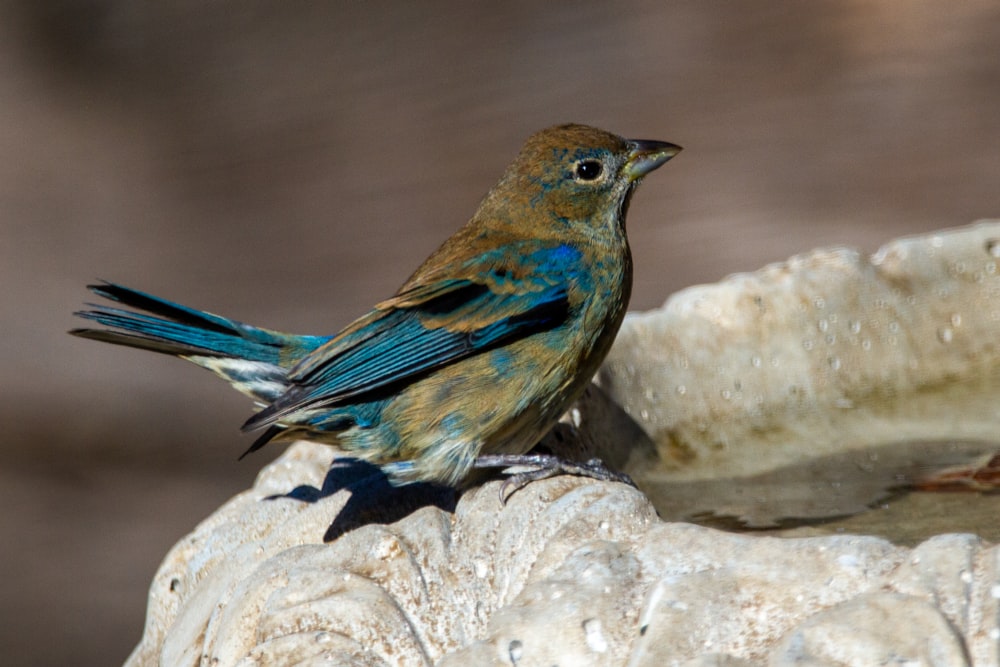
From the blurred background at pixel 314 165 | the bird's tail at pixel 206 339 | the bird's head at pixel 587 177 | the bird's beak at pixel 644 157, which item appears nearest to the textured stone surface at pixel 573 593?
the bird's tail at pixel 206 339

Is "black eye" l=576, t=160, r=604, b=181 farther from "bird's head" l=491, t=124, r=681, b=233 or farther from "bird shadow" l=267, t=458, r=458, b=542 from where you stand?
"bird shadow" l=267, t=458, r=458, b=542

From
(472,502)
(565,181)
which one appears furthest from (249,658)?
(565,181)

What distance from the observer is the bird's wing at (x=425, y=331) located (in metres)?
3.26

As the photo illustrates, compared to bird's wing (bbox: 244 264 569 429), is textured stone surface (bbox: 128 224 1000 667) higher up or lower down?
lower down

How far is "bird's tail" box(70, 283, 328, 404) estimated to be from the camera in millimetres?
3207

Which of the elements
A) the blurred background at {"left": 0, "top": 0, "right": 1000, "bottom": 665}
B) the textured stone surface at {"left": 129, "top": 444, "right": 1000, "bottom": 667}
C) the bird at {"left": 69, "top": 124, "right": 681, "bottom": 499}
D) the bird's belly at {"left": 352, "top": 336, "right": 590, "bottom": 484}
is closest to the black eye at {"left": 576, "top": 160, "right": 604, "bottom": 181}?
→ the bird at {"left": 69, "top": 124, "right": 681, "bottom": 499}

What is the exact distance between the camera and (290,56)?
6.41m

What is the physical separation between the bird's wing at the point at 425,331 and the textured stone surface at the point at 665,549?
0.87 ft

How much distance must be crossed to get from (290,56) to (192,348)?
3382 mm

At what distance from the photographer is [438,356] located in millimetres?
3332

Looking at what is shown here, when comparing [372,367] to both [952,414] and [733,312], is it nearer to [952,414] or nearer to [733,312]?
[733,312]

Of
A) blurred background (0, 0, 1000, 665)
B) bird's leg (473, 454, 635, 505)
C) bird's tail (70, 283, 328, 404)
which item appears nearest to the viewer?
bird's leg (473, 454, 635, 505)

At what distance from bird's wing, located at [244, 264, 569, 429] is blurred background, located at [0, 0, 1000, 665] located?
326 centimetres

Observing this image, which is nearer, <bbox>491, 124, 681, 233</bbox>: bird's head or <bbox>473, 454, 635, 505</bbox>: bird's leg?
<bbox>473, 454, 635, 505</bbox>: bird's leg
